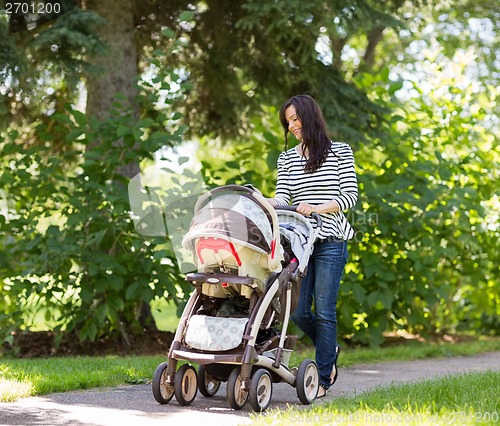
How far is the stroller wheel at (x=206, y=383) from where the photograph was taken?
15.6 feet

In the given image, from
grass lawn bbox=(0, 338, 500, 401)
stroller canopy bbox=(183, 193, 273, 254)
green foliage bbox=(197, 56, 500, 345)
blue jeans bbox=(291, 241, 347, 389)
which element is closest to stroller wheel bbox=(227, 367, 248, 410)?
stroller canopy bbox=(183, 193, 273, 254)

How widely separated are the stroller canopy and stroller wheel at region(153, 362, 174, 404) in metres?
0.74

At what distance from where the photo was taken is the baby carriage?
4.26m

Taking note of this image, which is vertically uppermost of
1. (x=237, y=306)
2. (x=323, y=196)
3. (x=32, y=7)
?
(x=32, y=7)

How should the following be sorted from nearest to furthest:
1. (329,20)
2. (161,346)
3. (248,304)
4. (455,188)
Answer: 1. (248,304)
2. (329,20)
3. (161,346)
4. (455,188)

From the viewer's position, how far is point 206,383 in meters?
4.80

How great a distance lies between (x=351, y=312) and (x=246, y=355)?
3.81m

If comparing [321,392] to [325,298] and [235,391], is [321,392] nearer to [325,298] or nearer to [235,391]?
[325,298]

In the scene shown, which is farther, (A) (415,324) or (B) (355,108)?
(A) (415,324)

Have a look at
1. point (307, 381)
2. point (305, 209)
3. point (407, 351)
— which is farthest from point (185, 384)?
point (407, 351)

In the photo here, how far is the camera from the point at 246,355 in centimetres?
Result: 418

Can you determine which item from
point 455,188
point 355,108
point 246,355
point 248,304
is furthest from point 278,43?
point 246,355

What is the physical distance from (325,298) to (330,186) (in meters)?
0.72

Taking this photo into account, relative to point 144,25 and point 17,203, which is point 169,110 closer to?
point 144,25
